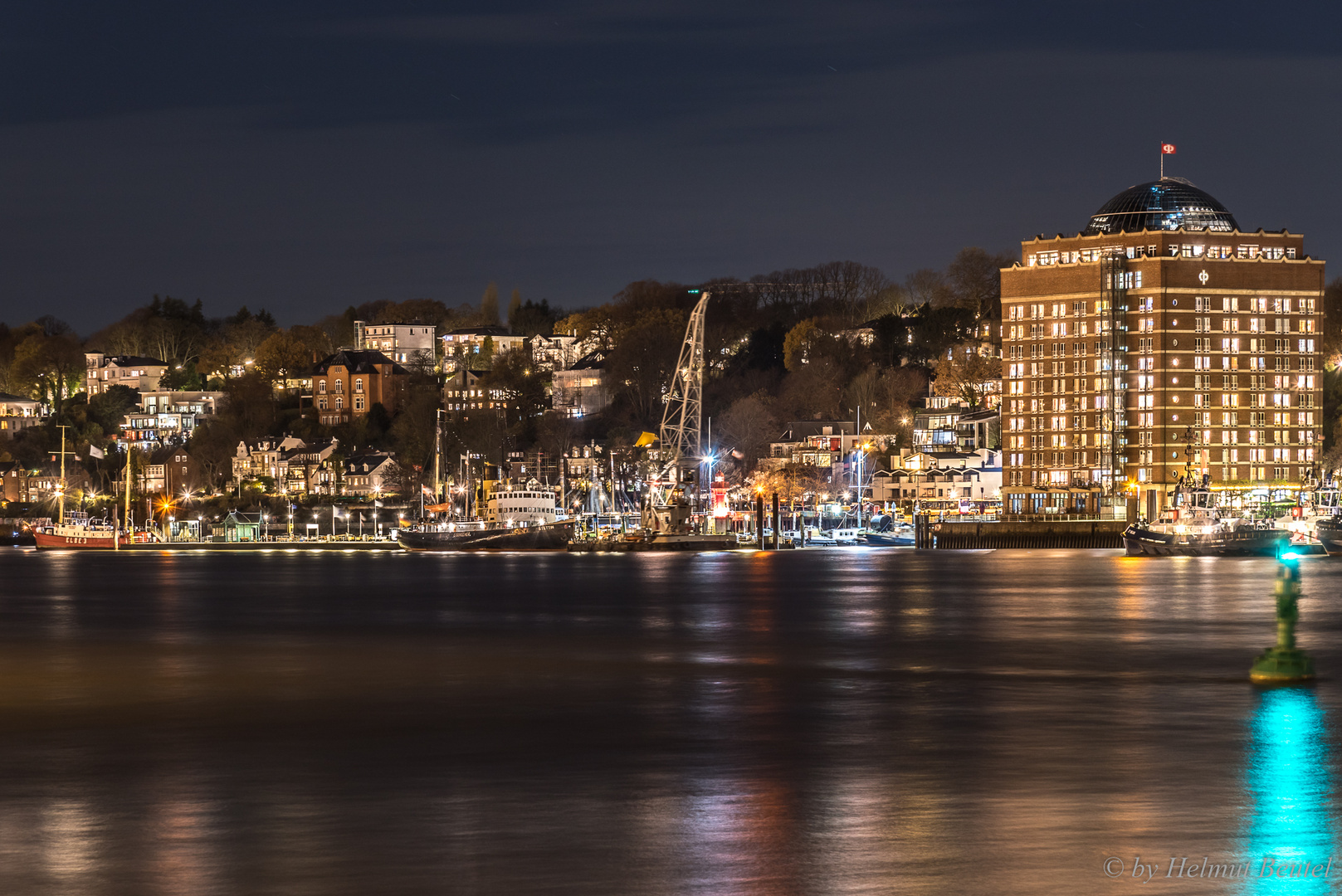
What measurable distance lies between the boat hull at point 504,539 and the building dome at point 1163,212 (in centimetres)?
6547

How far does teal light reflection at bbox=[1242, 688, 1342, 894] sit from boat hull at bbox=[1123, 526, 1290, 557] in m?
95.1

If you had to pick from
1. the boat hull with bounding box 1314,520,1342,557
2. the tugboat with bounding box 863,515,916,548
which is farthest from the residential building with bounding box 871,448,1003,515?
the boat hull with bounding box 1314,520,1342,557

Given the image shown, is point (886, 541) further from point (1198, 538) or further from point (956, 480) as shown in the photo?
point (1198, 538)

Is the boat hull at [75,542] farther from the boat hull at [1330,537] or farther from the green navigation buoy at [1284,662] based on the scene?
Result: the green navigation buoy at [1284,662]

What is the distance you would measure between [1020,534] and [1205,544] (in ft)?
130

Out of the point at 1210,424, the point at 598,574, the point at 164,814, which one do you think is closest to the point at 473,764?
the point at 164,814

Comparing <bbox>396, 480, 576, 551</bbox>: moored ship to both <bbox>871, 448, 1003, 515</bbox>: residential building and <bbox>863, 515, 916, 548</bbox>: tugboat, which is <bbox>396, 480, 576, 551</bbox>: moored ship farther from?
<bbox>871, 448, 1003, 515</bbox>: residential building

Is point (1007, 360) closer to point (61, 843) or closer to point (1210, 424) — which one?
point (1210, 424)

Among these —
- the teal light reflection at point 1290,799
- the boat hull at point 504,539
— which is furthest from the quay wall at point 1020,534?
the teal light reflection at point 1290,799

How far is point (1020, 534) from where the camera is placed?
15775 centimetres

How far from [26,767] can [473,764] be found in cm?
583

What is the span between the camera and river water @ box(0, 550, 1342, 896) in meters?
15.0

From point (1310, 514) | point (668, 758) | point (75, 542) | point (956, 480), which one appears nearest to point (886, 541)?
point (956, 480)

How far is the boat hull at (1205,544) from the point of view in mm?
118188
